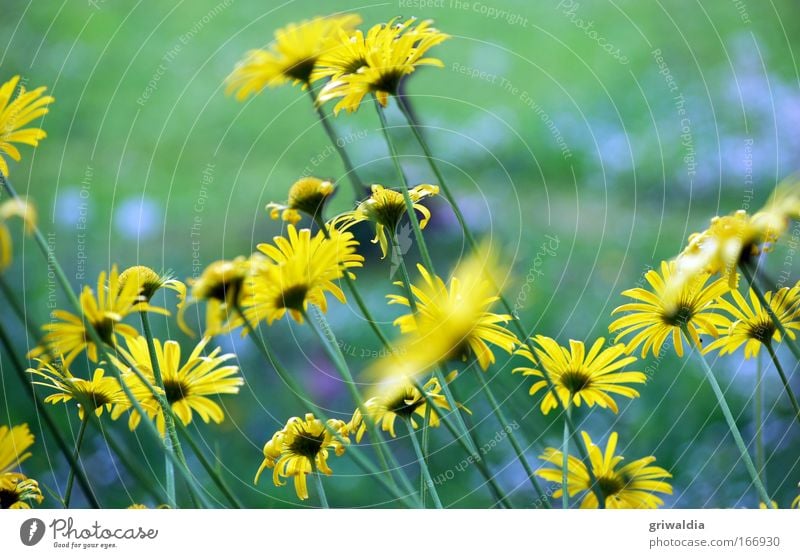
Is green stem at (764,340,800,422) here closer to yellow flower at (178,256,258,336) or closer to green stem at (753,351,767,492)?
green stem at (753,351,767,492)

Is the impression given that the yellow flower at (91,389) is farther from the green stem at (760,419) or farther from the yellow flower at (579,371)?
the green stem at (760,419)

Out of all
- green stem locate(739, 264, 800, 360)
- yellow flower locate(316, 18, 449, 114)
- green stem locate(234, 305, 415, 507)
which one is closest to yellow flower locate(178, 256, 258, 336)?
green stem locate(234, 305, 415, 507)

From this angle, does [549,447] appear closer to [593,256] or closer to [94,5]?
[593,256]

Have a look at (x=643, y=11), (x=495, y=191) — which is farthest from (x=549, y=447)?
(x=643, y=11)

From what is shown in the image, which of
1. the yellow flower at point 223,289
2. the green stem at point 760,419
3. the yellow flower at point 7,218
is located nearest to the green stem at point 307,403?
the yellow flower at point 223,289

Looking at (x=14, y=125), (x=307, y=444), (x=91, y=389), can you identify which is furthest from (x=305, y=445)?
(x=14, y=125)
